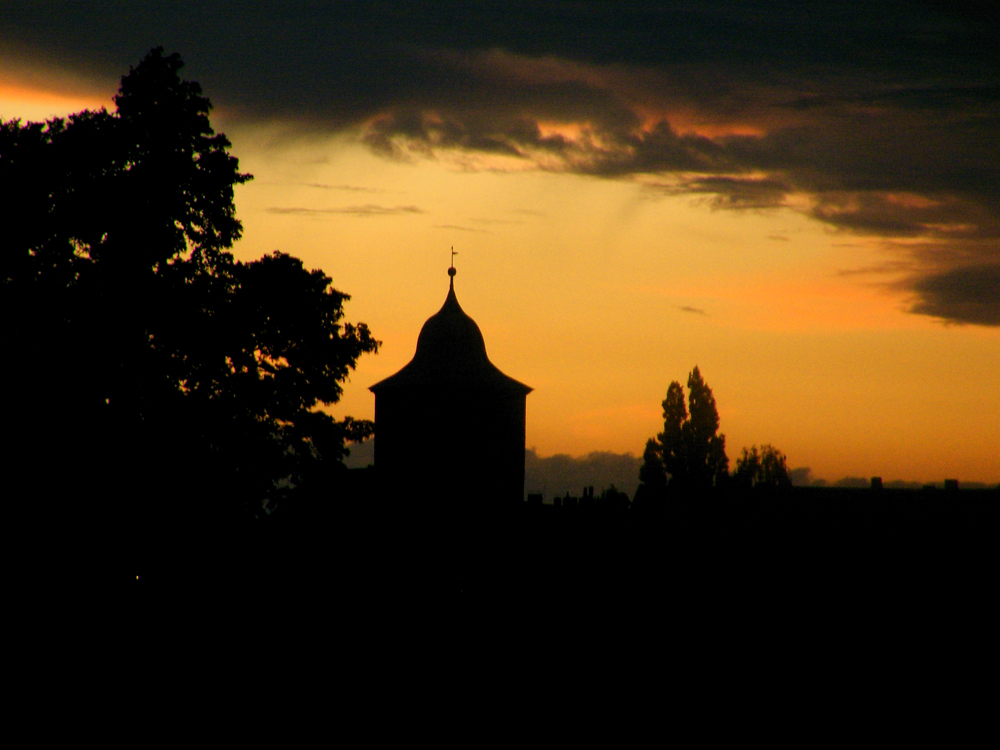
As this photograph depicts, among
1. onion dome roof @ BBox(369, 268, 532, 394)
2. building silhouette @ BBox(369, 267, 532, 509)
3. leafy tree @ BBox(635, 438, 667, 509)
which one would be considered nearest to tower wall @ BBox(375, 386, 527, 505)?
building silhouette @ BBox(369, 267, 532, 509)

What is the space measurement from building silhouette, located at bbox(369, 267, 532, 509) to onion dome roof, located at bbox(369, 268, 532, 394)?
0.05 m

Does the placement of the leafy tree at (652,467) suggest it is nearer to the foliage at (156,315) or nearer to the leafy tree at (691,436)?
the leafy tree at (691,436)

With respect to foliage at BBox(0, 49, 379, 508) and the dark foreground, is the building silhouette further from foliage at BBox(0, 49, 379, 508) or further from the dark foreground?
foliage at BBox(0, 49, 379, 508)

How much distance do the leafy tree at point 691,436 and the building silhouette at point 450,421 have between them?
17.0 m

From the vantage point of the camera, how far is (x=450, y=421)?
58.4 metres

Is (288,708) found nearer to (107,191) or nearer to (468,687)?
(468,687)

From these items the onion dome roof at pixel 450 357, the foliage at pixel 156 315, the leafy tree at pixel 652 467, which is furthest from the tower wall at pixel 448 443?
the foliage at pixel 156 315

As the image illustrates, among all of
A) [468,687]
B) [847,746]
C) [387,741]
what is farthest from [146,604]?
[847,746]

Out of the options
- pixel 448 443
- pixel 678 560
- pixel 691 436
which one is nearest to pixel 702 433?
pixel 691 436

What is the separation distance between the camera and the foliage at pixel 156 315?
79.3 feet

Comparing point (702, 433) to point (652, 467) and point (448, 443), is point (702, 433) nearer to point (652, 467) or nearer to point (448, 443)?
point (652, 467)

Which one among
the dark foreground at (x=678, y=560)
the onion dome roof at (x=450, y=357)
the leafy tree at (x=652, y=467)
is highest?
the onion dome roof at (x=450, y=357)

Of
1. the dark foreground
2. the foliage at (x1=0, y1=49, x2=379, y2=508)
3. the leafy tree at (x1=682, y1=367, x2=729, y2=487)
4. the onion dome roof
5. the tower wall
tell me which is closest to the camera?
the foliage at (x1=0, y1=49, x2=379, y2=508)

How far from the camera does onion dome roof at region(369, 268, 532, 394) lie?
58.1 meters
